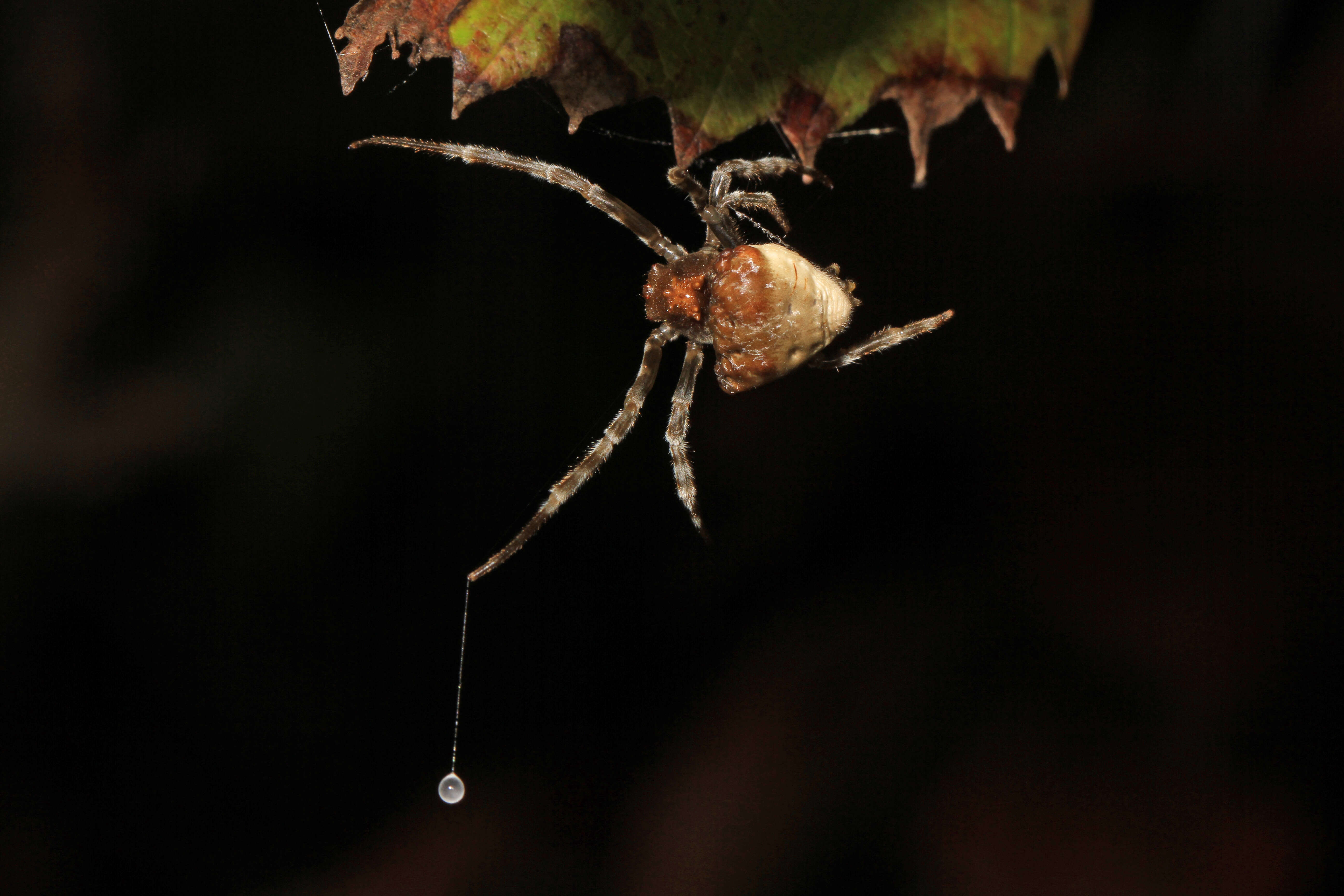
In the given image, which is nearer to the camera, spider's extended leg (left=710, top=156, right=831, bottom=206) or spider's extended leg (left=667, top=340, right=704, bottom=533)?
spider's extended leg (left=710, top=156, right=831, bottom=206)

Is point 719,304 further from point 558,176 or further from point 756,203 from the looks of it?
point 558,176

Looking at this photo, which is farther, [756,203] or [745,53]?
[756,203]

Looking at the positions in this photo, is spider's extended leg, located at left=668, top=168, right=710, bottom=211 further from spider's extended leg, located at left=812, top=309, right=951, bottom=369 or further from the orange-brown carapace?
spider's extended leg, located at left=812, top=309, right=951, bottom=369

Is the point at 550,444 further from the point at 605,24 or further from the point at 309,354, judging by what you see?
the point at 605,24

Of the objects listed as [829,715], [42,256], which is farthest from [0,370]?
[829,715]

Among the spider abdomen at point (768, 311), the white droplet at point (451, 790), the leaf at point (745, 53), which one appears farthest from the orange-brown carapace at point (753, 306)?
the white droplet at point (451, 790)

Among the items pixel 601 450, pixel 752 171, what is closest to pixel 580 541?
pixel 601 450

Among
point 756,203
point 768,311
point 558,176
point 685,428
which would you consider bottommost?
point 685,428

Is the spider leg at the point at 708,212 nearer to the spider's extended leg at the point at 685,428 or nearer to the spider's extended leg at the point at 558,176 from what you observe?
the spider's extended leg at the point at 558,176

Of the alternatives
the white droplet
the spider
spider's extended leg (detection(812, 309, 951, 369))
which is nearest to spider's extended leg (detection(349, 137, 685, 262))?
the spider
